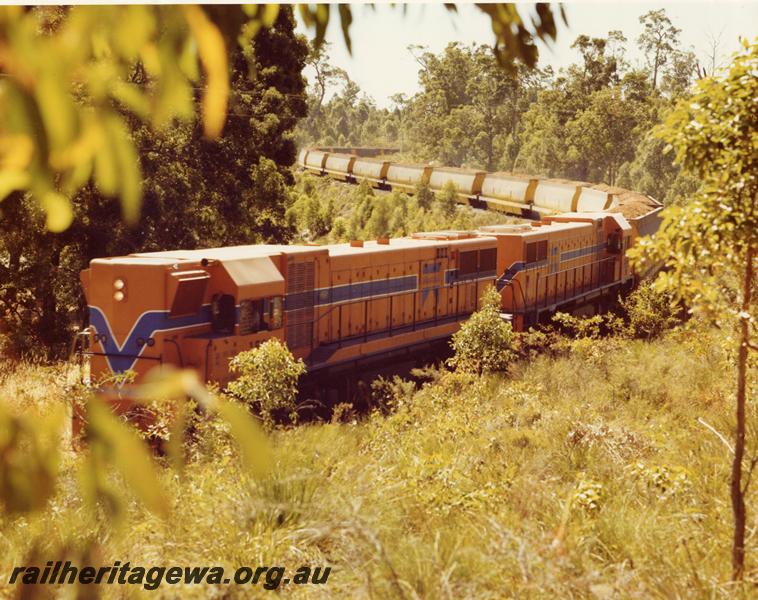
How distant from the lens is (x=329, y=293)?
1380 cm

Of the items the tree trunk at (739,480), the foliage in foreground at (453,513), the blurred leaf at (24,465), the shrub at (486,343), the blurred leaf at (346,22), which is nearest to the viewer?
the blurred leaf at (24,465)

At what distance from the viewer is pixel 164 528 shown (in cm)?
545

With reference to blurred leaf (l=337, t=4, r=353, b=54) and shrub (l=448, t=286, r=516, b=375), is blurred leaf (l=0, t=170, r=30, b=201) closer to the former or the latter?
blurred leaf (l=337, t=4, r=353, b=54)

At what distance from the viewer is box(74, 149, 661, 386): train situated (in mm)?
11141

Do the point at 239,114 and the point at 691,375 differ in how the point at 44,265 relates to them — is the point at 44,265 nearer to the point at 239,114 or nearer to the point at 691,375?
the point at 239,114

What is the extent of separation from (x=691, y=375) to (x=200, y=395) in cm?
1320

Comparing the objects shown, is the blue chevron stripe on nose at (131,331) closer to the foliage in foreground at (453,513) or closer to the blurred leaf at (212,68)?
the foliage in foreground at (453,513)

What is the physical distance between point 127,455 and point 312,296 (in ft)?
39.8

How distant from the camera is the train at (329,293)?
439 inches

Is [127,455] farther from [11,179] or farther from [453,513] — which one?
[453,513]

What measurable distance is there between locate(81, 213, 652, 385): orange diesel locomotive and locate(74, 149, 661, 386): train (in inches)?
0.8

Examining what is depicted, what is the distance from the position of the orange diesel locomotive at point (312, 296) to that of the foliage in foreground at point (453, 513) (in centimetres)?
215

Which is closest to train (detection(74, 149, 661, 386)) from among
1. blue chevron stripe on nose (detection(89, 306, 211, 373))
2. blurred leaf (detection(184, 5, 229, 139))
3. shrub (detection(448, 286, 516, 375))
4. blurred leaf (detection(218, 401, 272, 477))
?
→ blue chevron stripe on nose (detection(89, 306, 211, 373))

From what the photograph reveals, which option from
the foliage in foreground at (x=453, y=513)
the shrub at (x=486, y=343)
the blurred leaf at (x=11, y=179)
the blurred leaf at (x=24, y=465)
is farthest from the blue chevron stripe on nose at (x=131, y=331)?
the blurred leaf at (x=11, y=179)
